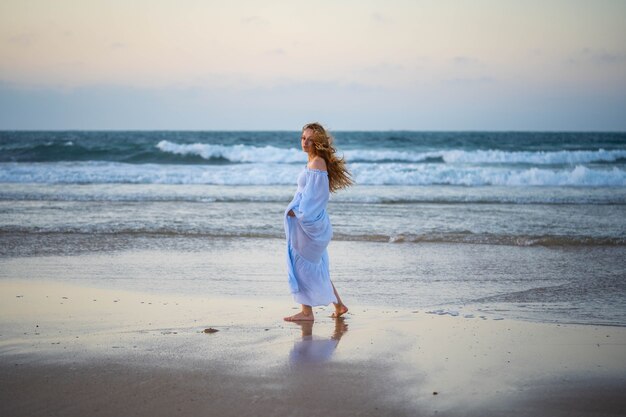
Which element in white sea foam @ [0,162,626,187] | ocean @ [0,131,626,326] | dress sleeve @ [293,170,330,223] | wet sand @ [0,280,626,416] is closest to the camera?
wet sand @ [0,280,626,416]

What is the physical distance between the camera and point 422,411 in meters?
3.53

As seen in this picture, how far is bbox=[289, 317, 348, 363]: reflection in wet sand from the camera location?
4469mm

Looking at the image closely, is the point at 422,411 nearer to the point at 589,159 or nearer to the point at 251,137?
the point at 589,159

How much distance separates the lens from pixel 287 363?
4336 mm

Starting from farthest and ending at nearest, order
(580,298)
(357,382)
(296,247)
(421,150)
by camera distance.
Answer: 1. (421,150)
2. (580,298)
3. (296,247)
4. (357,382)

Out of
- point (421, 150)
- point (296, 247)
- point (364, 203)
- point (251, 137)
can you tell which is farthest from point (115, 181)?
point (251, 137)

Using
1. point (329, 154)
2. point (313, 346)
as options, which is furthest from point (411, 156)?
point (313, 346)

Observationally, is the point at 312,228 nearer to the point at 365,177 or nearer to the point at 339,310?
the point at 339,310

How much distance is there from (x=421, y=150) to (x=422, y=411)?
112ft

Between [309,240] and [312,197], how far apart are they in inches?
15.4

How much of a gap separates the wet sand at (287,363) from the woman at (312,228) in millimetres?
239

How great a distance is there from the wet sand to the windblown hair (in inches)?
47.1

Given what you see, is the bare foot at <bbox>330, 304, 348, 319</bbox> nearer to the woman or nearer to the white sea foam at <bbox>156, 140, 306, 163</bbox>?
the woman

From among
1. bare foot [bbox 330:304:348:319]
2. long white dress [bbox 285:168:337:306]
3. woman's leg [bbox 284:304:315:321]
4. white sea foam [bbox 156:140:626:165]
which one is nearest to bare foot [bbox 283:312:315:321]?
woman's leg [bbox 284:304:315:321]
